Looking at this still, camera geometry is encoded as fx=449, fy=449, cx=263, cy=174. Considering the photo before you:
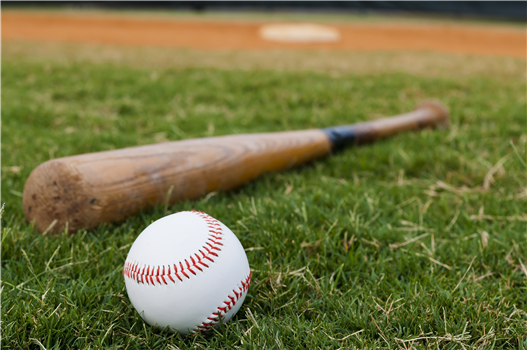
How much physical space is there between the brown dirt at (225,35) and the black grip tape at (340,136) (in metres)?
5.81

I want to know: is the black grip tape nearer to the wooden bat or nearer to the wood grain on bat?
the wooden bat

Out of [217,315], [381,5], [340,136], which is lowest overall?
[217,315]

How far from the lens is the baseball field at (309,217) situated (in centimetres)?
140

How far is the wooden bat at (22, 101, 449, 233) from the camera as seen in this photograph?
181cm

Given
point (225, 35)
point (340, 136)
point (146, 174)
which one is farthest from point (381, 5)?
point (146, 174)

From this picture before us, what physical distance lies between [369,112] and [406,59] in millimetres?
3628

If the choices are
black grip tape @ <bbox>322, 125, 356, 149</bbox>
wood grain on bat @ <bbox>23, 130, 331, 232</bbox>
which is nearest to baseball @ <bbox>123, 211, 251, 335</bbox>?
wood grain on bat @ <bbox>23, 130, 331, 232</bbox>

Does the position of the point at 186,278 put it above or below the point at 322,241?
above

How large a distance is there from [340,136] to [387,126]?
48cm

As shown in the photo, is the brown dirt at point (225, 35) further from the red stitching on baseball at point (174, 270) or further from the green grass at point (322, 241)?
the red stitching on baseball at point (174, 270)

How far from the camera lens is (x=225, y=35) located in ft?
35.7

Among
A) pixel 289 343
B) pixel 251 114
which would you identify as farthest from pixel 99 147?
pixel 289 343

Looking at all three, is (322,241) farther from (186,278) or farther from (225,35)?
(225,35)

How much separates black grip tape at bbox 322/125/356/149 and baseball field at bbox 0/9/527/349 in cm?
9
